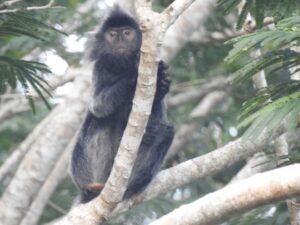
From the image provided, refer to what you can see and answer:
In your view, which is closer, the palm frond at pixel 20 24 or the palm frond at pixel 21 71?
the palm frond at pixel 20 24

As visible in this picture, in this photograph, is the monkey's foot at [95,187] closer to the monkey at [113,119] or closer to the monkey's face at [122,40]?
the monkey at [113,119]

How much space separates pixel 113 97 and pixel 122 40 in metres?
0.70

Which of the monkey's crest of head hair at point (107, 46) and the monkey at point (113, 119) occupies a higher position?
the monkey's crest of head hair at point (107, 46)

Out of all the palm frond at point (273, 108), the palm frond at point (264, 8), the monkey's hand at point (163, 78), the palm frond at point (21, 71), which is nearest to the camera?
the palm frond at point (273, 108)

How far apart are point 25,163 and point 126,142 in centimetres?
386

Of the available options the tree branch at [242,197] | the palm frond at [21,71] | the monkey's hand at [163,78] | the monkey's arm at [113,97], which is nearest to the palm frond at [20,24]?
the palm frond at [21,71]

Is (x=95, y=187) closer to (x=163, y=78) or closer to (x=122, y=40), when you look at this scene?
(x=163, y=78)

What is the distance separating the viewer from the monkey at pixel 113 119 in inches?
270

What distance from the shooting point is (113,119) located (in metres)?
7.28

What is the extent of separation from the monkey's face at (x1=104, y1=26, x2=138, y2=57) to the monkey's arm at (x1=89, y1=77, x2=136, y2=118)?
1.31 ft

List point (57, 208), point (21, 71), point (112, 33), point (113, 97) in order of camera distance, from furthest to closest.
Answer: point (57, 208), point (112, 33), point (113, 97), point (21, 71)

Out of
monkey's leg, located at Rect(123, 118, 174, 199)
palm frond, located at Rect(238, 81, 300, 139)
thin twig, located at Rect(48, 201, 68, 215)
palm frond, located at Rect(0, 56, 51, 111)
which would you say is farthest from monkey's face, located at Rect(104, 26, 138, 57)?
thin twig, located at Rect(48, 201, 68, 215)

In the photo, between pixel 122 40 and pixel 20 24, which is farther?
pixel 122 40

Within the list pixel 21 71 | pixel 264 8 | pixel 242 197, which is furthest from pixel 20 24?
pixel 242 197
